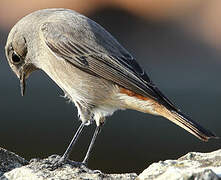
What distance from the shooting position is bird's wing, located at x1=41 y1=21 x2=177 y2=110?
6.73 m

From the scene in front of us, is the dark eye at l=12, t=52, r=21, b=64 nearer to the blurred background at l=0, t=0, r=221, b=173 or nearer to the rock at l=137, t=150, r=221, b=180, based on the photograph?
the blurred background at l=0, t=0, r=221, b=173

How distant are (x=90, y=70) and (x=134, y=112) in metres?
3.42

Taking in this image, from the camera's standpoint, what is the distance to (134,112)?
33.7ft

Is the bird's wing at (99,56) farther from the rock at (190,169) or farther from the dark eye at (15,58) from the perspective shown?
the rock at (190,169)

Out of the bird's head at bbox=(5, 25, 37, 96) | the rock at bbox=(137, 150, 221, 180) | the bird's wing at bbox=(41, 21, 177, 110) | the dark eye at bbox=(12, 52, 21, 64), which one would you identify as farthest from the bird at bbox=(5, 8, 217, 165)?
the rock at bbox=(137, 150, 221, 180)

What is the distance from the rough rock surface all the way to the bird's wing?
976 mm

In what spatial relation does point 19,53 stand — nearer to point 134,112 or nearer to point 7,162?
point 7,162

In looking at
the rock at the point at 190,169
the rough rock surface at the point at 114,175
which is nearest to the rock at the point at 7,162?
the rough rock surface at the point at 114,175

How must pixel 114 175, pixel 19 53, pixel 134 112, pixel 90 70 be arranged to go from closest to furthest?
pixel 114 175
pixel 90 70
pixel 19 53
pixel 134 112

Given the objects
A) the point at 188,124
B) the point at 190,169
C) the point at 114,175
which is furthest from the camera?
the point at 188,124

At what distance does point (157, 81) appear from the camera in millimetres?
10617

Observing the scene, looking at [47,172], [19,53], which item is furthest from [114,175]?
[19,53]

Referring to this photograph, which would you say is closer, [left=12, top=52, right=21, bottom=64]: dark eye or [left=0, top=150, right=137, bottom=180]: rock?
[left=0, top=150, right=137, bottom=180]: rock

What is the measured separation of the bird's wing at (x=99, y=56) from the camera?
6.73 m
